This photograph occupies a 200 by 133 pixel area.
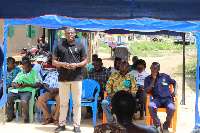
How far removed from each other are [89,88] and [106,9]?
2.75 meters

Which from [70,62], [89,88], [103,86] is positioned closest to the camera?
[70,62]

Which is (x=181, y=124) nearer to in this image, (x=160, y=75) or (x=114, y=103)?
(x=160, y=75)

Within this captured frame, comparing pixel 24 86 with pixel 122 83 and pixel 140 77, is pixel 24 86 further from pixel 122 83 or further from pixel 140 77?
pixel 140 77

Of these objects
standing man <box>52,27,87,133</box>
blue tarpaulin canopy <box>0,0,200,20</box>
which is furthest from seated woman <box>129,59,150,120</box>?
blue tarpaulin canopy <box>0,0,200,20</box>

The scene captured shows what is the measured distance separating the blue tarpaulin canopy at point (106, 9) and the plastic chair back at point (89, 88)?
2658mm

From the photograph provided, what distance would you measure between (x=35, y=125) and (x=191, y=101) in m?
4.85

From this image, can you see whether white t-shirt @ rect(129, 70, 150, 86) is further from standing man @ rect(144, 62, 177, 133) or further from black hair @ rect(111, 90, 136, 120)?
Answer: black hair @ rect(111, 90, 136, 120)

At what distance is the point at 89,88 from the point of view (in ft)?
21.6

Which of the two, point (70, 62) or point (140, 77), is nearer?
point (70, 62)

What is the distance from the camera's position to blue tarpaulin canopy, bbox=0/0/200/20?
4027 mm

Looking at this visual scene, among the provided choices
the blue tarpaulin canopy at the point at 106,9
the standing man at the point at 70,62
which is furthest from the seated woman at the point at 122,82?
the blue tarpaulin canopy at the point at 106,9

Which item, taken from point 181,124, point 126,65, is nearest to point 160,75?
point 126,65

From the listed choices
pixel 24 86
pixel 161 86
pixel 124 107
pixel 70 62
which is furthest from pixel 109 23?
pixel 124 107

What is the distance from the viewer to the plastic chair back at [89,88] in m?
6.53
